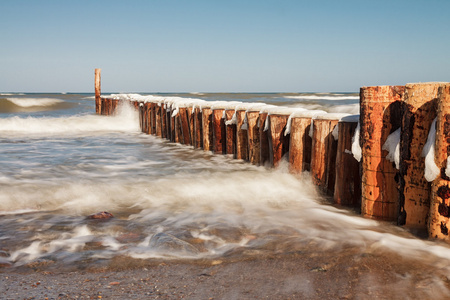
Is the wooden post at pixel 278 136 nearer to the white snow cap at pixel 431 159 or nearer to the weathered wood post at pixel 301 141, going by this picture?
the weathered wood post at pixel 301 141

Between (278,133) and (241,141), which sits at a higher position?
(278,133)

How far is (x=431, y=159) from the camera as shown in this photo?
298cm

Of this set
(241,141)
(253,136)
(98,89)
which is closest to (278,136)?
(253,136)

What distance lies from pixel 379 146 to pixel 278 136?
196cm

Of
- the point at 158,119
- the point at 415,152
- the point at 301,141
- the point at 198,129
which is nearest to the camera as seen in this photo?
the point at 415,152

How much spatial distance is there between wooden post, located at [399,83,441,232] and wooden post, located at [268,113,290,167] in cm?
214

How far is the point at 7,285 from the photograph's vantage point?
93.4 inches

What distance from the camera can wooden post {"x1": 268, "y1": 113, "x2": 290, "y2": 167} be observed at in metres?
5.33

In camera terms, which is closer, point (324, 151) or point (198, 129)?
point (324, 151)

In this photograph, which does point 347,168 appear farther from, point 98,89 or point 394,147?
point 98,89

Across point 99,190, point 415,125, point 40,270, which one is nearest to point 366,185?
point 415,125

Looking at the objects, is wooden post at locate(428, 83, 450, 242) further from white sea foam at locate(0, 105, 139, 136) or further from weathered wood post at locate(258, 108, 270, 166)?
white sea foam at locate(0, 105, 139, 136)

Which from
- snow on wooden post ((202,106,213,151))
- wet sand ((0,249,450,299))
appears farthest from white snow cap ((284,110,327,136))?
snow on wooden post ((202,106,213,151))

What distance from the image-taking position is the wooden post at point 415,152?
3.14 metres
